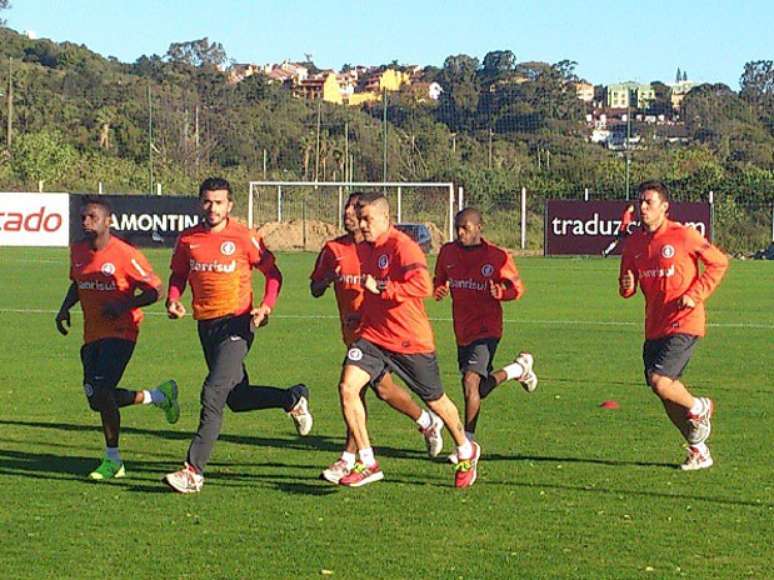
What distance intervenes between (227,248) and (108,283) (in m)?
0.88

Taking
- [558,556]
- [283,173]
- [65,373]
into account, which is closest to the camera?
[558,556]

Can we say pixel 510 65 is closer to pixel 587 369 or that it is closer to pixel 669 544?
pixel 587 369

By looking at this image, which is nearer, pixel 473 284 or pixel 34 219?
pixel 473 284

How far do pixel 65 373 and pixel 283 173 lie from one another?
6639 centimetres

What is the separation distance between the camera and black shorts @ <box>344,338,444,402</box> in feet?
33.7

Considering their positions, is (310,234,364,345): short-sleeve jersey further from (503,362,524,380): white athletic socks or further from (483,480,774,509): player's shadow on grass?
(503,362,524,380): white athletic socks

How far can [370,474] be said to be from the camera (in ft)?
34.0

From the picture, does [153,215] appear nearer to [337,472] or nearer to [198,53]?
[337,472]

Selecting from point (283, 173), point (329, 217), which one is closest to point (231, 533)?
point (329, 217)

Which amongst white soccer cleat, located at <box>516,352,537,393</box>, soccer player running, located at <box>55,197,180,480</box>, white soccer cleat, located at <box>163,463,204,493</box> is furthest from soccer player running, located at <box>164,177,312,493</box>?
white soccer cleat, located at <box>516,352,537,393</box>

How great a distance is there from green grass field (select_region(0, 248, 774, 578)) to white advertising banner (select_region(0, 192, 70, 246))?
3110 centimetres

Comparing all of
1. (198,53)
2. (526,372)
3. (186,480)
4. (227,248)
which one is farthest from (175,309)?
(198,53)

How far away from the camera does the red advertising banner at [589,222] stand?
4944 cm

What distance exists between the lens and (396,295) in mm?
9977
